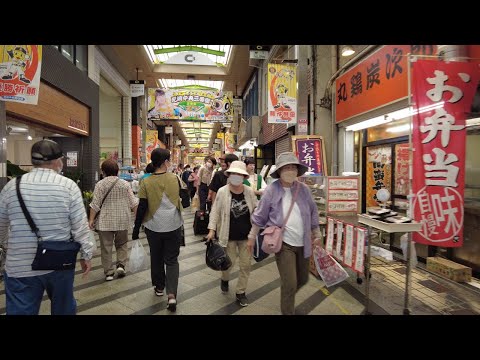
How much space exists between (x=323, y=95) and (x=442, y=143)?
442 cm

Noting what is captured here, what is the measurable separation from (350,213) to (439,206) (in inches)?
49.2

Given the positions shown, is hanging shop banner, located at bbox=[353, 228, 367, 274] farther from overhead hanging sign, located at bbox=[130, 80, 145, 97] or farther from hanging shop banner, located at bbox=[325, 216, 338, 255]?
overhead hanging sign, located at bbox=[130, 80, 145, 97]

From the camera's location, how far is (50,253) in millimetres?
2258

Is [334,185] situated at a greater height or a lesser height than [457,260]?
greater

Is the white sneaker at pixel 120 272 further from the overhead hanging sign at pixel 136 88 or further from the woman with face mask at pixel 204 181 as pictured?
the overhead hanging sign at pixel 136 88

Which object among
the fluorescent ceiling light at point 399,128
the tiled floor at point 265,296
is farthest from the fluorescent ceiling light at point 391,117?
the tiled floor at point 265,296

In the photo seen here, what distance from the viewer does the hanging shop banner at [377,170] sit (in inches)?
265

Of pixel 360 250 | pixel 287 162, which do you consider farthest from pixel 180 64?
pixel 360 250

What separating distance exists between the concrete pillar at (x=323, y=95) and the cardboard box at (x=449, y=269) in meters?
3.26

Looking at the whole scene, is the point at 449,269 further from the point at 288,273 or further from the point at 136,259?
the point at 136,259

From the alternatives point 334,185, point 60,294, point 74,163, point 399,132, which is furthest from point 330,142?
point 74,163

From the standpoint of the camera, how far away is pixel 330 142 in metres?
7.77

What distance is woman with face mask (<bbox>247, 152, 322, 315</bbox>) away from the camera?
3170 mm

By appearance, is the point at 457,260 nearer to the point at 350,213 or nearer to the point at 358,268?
the point at 350,213
